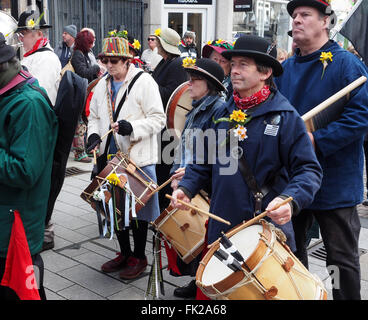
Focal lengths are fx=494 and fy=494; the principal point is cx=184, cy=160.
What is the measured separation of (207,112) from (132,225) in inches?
52.1

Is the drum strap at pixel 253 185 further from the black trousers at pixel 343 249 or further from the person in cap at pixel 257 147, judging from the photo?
the black trousers at pixel 343 249

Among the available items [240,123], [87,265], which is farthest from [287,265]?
[87,265]

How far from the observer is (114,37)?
4.26m

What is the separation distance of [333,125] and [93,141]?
82.2 inches

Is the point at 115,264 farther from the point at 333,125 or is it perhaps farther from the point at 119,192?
the point at 333,125

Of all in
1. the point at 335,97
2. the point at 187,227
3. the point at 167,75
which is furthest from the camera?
the point at 167,75

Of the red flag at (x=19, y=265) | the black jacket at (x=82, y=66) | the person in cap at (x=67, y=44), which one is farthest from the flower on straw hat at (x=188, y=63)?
the person in cap at (x=67, y=44)

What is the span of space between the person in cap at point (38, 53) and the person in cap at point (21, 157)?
2371 millimetres

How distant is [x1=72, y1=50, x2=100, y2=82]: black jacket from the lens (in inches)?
306

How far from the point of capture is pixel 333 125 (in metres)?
A: 3.01

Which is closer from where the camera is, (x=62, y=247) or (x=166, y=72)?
(x=62, y=247)

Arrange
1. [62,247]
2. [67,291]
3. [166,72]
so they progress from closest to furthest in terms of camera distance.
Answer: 1. [67,291]
2. [62,247]
3. [166,72]

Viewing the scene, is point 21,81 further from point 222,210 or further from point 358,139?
point 358,139

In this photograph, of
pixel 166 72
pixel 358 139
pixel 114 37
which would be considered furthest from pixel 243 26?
pixel 358 139
